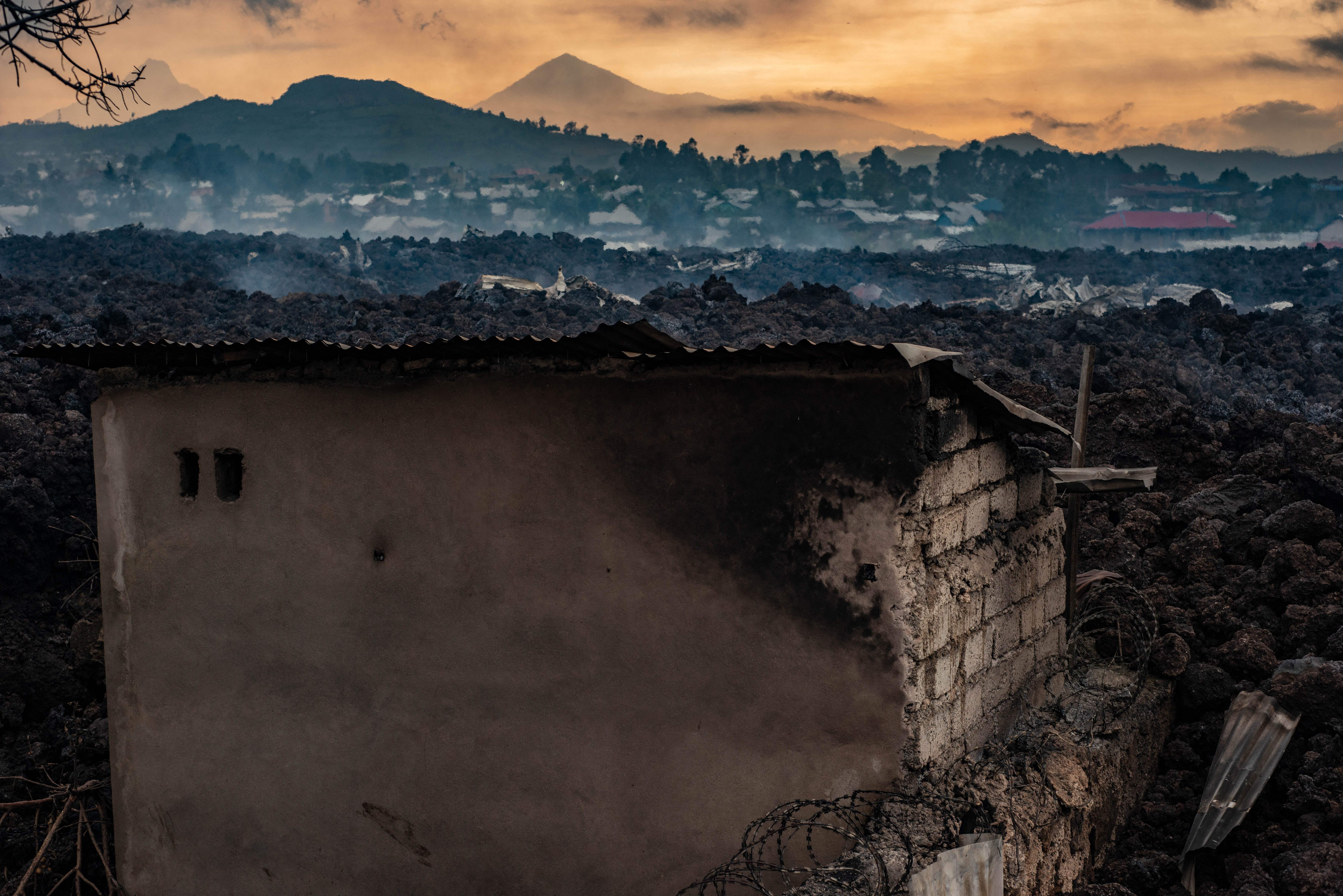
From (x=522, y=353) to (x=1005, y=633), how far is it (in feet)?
9.22

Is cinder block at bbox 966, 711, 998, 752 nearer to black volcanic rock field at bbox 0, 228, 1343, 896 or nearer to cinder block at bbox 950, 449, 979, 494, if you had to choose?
black volcanic rock field at bbox 0, 228, 1343, 896

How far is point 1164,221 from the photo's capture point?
79375 millimetres

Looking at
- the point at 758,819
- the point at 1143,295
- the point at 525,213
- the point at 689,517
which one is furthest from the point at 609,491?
the point at 525,213

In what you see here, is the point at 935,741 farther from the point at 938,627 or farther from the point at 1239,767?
the point at 1239,767

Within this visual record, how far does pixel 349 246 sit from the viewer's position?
152 feet

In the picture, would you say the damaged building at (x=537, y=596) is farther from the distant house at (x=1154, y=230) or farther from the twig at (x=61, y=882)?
the distant house at (x=1154, y=230)

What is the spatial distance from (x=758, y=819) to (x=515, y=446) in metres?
2.09

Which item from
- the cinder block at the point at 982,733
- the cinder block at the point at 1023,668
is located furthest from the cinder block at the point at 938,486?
the cinder block at the point at 1023,668

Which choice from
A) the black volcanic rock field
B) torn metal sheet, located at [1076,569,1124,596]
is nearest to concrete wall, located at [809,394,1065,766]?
torn metal sheet, located at [1076,569,1124,596]

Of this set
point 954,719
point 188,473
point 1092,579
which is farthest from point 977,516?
point 188,473

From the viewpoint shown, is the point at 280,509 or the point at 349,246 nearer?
the point at 280,509

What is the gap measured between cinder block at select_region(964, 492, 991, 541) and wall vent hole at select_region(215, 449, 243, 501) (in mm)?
3881

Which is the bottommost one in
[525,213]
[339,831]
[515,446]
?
[339,831]

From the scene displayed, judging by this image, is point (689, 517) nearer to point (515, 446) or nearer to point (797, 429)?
point (797, 429)
